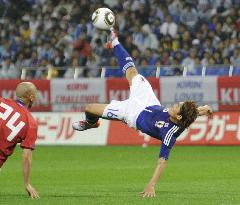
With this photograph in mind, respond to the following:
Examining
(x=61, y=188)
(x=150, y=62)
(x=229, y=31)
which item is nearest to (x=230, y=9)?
(x=229, y=31)

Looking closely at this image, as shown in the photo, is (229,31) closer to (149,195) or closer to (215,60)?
(215,60)

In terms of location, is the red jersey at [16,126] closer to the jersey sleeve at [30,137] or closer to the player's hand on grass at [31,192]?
the jersey sleeve at [30,137]

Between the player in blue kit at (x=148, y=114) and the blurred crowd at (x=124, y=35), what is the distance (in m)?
12.9

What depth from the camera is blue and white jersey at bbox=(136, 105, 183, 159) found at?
1255 centimetres

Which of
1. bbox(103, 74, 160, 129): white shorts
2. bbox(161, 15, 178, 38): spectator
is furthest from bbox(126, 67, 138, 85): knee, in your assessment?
bbox(161, 15, 178, 38): spectator

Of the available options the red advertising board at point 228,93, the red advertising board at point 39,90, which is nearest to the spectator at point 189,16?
the red advertising board at point 228,93

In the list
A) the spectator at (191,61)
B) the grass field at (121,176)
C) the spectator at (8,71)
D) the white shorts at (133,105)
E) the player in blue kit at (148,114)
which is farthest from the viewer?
the spectator at (8,71)

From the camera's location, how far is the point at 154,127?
508 inches

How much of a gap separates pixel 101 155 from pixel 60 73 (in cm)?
811

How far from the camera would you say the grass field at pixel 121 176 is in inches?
484

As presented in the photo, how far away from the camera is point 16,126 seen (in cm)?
1191

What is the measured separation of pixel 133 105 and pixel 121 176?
352 centimetres

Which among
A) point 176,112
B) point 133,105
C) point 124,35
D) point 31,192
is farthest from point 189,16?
point 31,192

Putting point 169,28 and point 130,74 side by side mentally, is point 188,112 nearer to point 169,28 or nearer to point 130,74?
point 130,74
